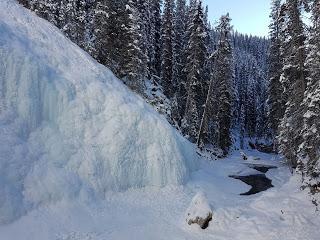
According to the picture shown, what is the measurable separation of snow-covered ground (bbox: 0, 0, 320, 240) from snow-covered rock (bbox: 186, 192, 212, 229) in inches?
11.0

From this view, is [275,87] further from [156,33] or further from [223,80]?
[156,33]

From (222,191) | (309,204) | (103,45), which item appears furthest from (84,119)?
(103,45)

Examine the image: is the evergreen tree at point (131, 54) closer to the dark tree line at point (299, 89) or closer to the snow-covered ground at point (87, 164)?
the snow-covered ground at point (87, 164)

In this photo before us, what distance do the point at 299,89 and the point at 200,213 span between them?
624 inches

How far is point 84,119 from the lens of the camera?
17.5 m

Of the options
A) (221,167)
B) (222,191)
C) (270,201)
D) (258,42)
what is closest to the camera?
(270,201)

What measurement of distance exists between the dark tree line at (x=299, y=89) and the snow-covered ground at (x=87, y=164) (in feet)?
9.47

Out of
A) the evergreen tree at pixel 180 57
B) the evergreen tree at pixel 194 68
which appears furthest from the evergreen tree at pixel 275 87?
the evergreen tree at pixel 180 57

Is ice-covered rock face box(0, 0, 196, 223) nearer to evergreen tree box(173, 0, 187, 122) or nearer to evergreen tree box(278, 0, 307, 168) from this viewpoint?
evergreen tree box(278, 0, 307, 168)

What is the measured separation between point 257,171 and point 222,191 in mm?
14038

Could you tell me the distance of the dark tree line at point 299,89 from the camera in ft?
64.3

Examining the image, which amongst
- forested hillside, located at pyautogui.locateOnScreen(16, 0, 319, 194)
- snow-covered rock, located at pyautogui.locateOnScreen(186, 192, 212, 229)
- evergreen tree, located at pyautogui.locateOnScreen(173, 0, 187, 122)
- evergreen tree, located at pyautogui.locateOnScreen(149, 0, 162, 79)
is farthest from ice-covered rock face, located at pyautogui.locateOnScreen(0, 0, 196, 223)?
evergreen tree, located at pyautogui.locateOnScreen(149, 0, 162, 79)

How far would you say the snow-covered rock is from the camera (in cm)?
1543

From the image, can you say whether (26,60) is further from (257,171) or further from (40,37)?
(257,171)
